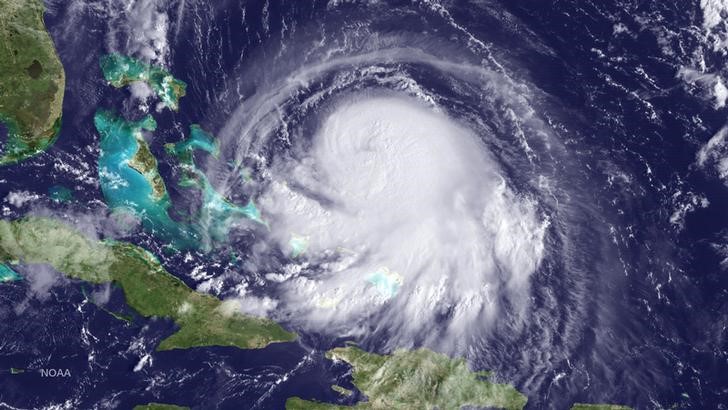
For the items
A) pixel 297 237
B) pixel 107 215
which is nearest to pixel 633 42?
pixel 297 237

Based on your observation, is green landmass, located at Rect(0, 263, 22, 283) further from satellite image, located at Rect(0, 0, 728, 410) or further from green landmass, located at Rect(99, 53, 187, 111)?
green landmass, located at Rect(99, 53, 187, 111)

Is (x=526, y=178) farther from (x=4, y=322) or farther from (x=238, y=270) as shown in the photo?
(x=4, y=322)

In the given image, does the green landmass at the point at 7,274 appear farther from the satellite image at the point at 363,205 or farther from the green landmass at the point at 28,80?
the green landmass at the point at 28,80

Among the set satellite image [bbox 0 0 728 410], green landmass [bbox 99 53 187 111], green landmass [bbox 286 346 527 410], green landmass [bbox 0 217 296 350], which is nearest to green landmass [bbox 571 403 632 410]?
satellite image [bbox 0 0 728 410]

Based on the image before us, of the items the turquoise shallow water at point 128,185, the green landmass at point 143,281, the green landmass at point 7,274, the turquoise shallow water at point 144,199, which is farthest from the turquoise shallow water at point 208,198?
the green landmass at point 7,274

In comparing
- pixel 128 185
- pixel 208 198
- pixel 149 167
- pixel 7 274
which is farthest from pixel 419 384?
pixel 7 274

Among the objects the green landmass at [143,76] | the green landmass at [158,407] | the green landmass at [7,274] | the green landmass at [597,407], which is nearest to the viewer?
the green landmass at [158,407]

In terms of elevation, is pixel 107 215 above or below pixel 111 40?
below
